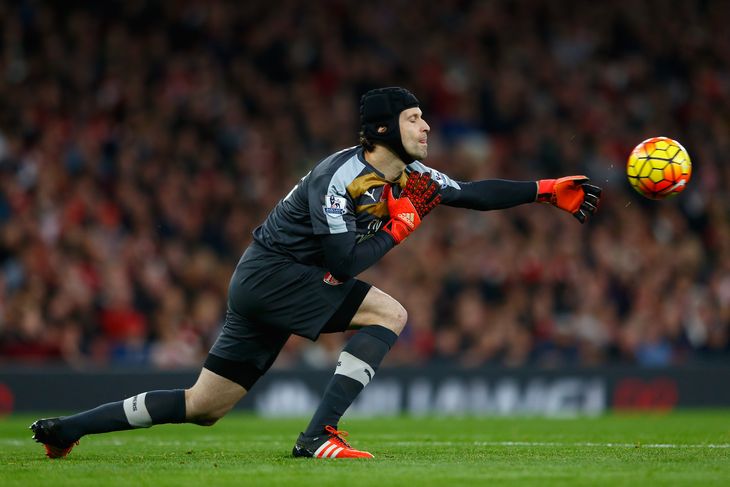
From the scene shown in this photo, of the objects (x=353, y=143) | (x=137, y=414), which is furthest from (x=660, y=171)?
(x=353, y=143)

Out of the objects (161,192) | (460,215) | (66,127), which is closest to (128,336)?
(161,192)

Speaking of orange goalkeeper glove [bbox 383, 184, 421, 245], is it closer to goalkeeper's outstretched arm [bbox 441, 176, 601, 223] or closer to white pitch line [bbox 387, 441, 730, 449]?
goalkeeper's outstretched arm [bbox 441, 176, 601, 223]

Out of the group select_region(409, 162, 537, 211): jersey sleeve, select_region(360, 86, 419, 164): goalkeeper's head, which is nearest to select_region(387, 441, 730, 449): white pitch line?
select_region(409, 162, 537, 211): jersey sleeve

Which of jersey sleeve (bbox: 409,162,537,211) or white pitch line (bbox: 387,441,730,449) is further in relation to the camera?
white pitch line (bbox: 387,441,730,449)

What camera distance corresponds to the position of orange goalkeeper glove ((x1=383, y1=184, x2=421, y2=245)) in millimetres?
7316

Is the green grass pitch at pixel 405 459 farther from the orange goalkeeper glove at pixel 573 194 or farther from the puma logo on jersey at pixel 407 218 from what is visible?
the orange goalkeeper glove at pixel 573 194

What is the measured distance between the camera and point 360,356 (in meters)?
7.33

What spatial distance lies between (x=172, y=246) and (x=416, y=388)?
385 cm

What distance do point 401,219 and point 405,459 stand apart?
1.48m

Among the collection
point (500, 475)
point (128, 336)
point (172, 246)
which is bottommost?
point (500, 475)

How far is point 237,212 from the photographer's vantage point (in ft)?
56.2

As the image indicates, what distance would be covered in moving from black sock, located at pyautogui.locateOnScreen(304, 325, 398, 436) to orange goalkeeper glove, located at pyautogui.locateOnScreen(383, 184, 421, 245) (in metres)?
0.64

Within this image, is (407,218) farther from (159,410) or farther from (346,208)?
(159,410)

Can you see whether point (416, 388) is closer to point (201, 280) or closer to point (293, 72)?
point (201, 280)
